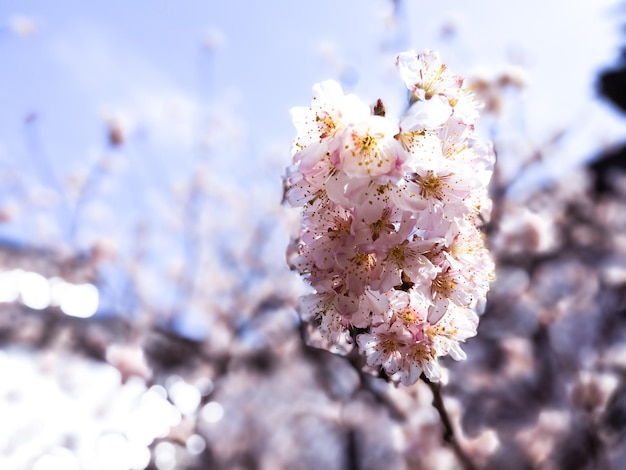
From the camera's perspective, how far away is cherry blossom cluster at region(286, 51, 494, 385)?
0.91 meters

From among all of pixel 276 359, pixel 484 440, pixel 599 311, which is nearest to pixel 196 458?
pixel 276 359

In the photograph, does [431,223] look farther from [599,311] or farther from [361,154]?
[599,311]

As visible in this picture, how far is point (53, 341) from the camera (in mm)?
5465

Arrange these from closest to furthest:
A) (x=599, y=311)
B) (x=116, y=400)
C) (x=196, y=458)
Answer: (x=196, y=458) → (x=116, y=400) → (x=599, y=311)

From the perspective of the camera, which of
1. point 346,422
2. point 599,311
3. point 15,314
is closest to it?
point 346,422

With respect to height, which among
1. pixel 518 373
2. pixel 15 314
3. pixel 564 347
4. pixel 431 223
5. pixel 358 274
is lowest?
pixel 15 314

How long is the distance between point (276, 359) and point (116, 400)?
1.66 meters

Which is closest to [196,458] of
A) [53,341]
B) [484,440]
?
[484,440]

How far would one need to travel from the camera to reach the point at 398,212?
36.9 inches

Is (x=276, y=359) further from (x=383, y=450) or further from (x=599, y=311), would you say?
(x=599, y=311)

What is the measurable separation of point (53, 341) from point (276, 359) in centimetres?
263

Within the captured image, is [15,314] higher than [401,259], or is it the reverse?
[401,259]

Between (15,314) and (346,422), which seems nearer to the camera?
(346,422)

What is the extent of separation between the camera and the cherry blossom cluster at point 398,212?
35.8 inches
